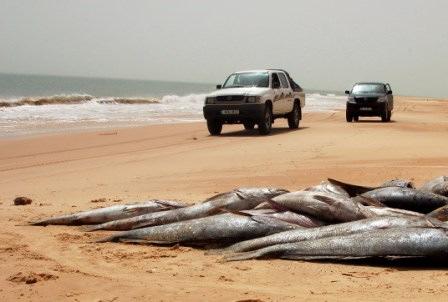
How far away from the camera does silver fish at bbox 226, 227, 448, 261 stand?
5.72m

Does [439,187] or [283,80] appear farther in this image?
[283,80]

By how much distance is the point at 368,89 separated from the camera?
29.5 meters

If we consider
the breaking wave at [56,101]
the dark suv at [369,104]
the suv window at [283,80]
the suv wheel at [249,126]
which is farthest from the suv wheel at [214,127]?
the breaking wave at [56,101]

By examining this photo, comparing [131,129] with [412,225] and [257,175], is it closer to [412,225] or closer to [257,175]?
[257,175]

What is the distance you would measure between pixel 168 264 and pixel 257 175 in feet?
20.5

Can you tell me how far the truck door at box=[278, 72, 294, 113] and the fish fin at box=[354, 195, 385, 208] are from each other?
15.4 m

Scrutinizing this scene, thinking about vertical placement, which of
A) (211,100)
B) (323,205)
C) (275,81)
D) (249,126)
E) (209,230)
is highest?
(275,81)

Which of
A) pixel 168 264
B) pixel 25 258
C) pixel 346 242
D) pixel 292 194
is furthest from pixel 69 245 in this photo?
pixel 346 242

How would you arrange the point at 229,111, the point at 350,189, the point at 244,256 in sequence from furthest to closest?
the point at 229,111 → the point at 350,189 → the point at 244,256

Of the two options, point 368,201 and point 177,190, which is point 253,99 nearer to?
point 177,190

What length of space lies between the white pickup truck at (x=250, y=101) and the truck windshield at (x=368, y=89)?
6.78 m

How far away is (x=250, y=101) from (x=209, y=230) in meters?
14.1

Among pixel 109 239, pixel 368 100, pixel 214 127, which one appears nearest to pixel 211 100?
pixel 214 127

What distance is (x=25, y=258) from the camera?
21.1 ft
